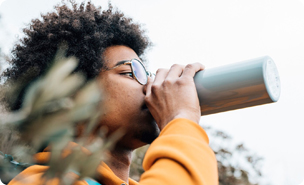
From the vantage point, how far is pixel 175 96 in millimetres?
1244

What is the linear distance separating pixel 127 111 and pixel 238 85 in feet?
1.70

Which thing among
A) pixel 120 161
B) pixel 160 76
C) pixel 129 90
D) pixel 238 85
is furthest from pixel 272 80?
pixel 120 161

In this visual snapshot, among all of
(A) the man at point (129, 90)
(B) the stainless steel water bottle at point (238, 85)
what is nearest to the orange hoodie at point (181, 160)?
(A) the man at point (129, 90)

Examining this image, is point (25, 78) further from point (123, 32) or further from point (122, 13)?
point (122, 13)

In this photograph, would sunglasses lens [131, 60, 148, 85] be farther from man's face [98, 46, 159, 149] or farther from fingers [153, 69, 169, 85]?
fingers [153, 69, 169, 85]

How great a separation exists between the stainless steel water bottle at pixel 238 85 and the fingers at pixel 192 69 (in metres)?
0.03

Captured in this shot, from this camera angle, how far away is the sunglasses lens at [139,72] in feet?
5.11

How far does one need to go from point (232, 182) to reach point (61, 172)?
386 centimetres

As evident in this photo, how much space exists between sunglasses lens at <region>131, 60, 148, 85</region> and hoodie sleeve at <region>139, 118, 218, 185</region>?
0.54 meters

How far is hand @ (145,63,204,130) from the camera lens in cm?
119

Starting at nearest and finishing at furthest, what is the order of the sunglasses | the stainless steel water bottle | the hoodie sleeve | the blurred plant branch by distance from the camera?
the blurred plant branch
the hoodie sleeve
the stainless steel water bottle
the sunglasses

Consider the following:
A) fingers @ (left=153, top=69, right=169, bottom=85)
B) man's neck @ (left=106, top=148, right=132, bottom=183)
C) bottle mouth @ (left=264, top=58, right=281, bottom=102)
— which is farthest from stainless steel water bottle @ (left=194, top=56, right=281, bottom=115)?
man's neck @ (left=106, top=148, right=132, bottom=183)

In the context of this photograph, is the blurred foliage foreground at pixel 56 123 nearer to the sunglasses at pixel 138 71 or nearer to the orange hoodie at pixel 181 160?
the orange hoodie at pixel 181 160

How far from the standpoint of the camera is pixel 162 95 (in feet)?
4.22
